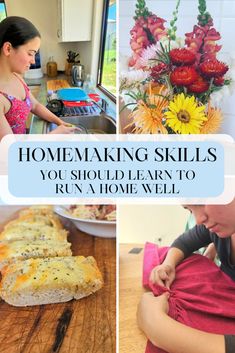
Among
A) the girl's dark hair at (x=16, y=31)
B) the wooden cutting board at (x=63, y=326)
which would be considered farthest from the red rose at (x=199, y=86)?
the wooden cutting board at (x=63, y=326)

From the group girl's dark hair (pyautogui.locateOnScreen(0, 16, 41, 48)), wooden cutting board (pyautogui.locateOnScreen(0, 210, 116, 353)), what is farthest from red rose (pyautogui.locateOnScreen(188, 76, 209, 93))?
wooden cutting board (pyautogui.locateOnScreen(0, 210, 116, 353))

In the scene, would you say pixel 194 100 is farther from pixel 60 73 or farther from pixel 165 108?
pixel 60 73

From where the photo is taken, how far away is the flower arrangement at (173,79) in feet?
2.27

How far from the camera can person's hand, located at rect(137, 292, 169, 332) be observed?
700mm

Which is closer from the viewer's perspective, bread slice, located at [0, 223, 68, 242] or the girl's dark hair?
the girl's dark hair

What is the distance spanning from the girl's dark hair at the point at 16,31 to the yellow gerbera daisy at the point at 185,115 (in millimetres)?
259

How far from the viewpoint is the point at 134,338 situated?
70cm

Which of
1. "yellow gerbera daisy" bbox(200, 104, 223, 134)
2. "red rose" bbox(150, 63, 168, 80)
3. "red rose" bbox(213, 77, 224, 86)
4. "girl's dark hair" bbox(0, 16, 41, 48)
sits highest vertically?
"girl's dark hair" bbox(0, 16, 41, 48)

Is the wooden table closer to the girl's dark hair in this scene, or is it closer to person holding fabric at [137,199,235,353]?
person holding fabric at [137,199,235,353]

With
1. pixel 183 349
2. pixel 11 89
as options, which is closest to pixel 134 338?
pixel 183 349

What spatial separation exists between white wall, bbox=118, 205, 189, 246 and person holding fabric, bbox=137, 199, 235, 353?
0.06ft

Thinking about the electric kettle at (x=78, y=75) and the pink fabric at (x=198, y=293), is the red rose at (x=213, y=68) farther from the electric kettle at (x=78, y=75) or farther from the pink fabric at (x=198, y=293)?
the pink fabric at (x=198, y=293)

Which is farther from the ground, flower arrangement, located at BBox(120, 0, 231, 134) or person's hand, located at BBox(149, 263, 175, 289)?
flower arrangement, located at BBox(120, 0, 231, 134)

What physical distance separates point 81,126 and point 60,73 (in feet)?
0.33
